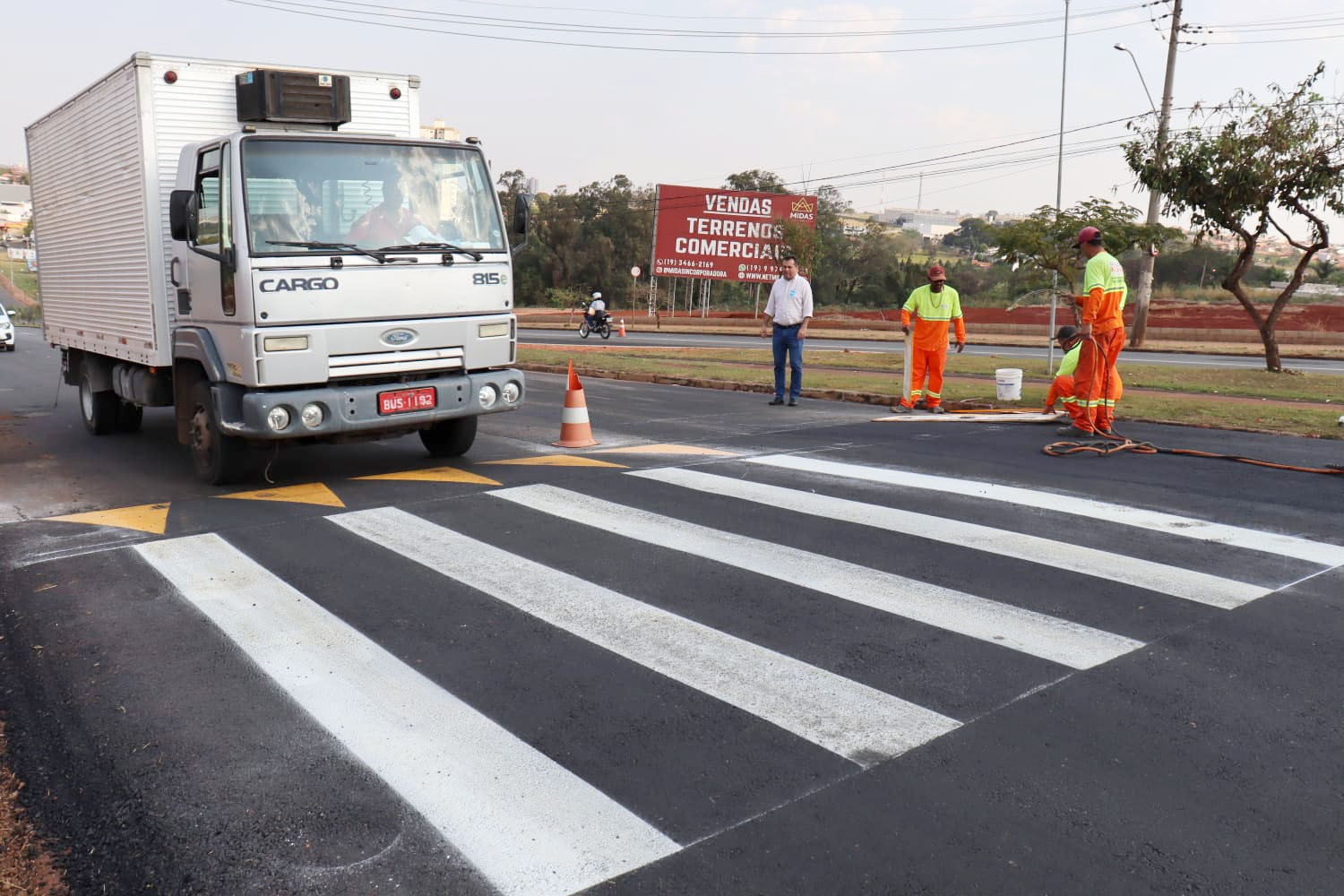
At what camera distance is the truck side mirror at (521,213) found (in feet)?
29.2

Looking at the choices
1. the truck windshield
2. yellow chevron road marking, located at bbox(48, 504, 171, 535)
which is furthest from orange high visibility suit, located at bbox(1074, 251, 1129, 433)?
yellow chevron road marking, located at bbox(48, 504, 171, 535)

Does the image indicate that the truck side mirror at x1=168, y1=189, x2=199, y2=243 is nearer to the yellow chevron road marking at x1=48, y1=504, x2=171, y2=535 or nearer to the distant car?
the yellow chevron road marking at x1=48, y1=504, x2=171, y2=535

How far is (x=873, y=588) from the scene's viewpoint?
5.43 m

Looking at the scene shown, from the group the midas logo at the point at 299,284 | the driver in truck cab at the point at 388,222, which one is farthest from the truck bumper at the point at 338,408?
the driver in truck cab at the point at 388,222

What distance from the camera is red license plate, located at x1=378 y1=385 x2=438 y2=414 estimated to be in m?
8.02

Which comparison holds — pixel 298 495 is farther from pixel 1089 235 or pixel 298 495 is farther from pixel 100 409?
pixel 1089 235

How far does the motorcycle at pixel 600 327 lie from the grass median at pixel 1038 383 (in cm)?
1283

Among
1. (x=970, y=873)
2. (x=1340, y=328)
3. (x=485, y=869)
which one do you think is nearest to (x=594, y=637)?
(x=485, y=869)

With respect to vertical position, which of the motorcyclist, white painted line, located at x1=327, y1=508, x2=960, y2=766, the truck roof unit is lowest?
white painted line, located at x1=327, y1=508, x2=960, y2=766

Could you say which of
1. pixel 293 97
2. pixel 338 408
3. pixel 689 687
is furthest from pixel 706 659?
pixel 293 97

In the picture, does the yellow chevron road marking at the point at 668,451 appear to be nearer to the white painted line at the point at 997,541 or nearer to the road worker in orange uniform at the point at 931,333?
the white painted line at the point at 997,541

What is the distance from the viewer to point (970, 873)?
291 centimetres

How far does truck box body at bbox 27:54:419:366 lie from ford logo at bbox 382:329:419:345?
6.09 ft

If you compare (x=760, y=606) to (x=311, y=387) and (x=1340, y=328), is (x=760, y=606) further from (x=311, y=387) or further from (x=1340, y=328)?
(x=1340, y=328)
